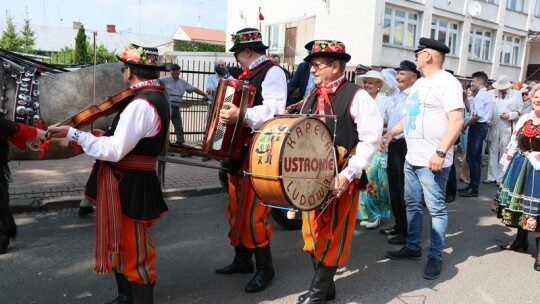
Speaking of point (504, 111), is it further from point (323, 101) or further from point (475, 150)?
point (323, 101)

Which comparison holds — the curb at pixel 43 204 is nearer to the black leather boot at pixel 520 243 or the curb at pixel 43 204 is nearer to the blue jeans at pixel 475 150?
the black leather boot at pixel 520 243

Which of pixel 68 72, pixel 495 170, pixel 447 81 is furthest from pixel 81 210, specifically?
pixel 495 170

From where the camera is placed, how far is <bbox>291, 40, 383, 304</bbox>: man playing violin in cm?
310

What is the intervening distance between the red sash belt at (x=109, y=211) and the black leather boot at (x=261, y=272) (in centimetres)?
124

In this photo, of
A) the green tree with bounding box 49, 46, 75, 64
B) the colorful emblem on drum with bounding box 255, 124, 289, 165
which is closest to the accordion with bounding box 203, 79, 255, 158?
the colorful emblem on drum with bounding box 255, 124, 289, 165

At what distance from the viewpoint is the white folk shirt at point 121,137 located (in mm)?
2688

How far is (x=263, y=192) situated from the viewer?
2.92 meters

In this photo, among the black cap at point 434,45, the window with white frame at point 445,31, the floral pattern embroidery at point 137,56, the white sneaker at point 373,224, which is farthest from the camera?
the window with white frame at point 445,31

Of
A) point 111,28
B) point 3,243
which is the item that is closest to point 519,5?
point 3,243

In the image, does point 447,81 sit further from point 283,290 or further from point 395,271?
point 283,290

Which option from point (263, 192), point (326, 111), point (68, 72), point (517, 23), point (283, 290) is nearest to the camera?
point (263, 192)

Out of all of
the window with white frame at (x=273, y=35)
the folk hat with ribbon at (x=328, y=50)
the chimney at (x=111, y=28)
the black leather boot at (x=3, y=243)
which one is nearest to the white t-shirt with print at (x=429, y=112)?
the folk hat with ribbon at (x=328, y=50)

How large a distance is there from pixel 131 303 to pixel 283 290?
48.3 inches

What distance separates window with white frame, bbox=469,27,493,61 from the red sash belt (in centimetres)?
2559
